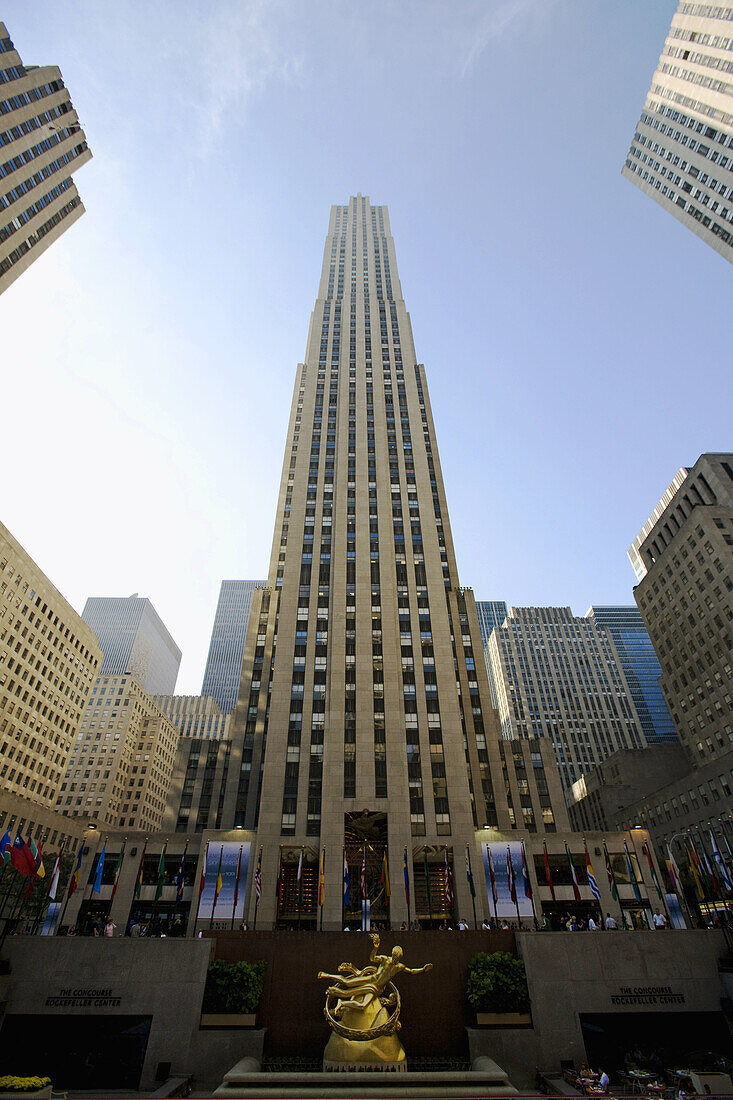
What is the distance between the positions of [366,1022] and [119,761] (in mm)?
128456

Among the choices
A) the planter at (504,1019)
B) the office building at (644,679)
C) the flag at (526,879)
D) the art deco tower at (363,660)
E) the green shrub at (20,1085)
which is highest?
the office building at (644,679)

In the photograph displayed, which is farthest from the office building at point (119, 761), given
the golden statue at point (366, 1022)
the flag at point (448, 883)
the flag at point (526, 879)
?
the golden statue at point (366, 1022)

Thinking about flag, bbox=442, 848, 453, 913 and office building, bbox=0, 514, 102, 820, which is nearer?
flag, bbox=442, 848, 453, 913

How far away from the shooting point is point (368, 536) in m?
77.1

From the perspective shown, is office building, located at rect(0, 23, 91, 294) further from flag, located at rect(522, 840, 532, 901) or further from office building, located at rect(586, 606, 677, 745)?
office building, located at rect(586, 606, 677, 745)

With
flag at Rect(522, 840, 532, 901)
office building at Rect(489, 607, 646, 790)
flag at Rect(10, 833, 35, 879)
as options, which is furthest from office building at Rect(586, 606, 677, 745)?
flag at Rect(10, 833, 35, 879)

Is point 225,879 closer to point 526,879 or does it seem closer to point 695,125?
point 526,879

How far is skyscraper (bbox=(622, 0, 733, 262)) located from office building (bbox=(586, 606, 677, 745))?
279ft

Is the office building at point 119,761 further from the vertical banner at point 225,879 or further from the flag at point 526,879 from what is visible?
the flag at point 526,879

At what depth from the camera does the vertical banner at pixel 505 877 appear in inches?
1951

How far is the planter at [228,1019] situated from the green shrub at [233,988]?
0.16 metres

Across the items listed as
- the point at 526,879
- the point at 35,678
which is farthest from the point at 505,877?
the point at 35,678

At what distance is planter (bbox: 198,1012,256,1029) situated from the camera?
29000 millimetres

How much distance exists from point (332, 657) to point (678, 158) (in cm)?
10288
